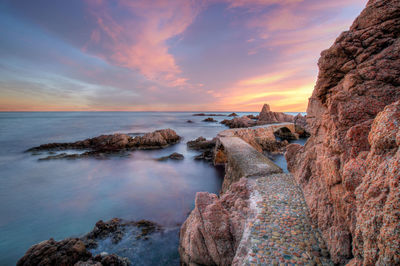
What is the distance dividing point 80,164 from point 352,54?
84.9 ft

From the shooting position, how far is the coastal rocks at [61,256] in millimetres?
5961

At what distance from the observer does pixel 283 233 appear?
4965mm

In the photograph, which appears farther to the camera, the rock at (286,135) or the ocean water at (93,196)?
the rock at (286,135)

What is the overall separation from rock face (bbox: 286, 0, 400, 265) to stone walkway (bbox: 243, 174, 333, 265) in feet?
1.26

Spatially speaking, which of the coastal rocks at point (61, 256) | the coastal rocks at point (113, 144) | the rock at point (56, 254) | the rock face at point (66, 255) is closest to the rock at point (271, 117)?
the coastal rocks at point (113, 144)

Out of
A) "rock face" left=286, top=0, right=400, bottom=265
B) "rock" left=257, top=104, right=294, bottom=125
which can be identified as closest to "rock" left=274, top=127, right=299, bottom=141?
"rock" left=257, top=104, right=294, bottom=125

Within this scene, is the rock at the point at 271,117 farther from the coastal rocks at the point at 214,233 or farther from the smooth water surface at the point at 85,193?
the coastal rocks at the point at 214,233

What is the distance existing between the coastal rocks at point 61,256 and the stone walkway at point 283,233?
18.8 feet

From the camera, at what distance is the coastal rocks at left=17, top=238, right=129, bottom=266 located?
5961 millimetres

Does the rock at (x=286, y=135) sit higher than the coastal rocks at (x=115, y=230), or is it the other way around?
the rock at (x=286, y=135)

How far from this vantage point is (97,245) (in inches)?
330

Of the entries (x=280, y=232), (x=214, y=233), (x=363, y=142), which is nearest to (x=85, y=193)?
(x=214, y=233)

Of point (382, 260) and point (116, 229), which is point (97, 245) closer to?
point (116, 229)

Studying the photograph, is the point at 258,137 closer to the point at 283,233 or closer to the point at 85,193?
the point at 85,193
